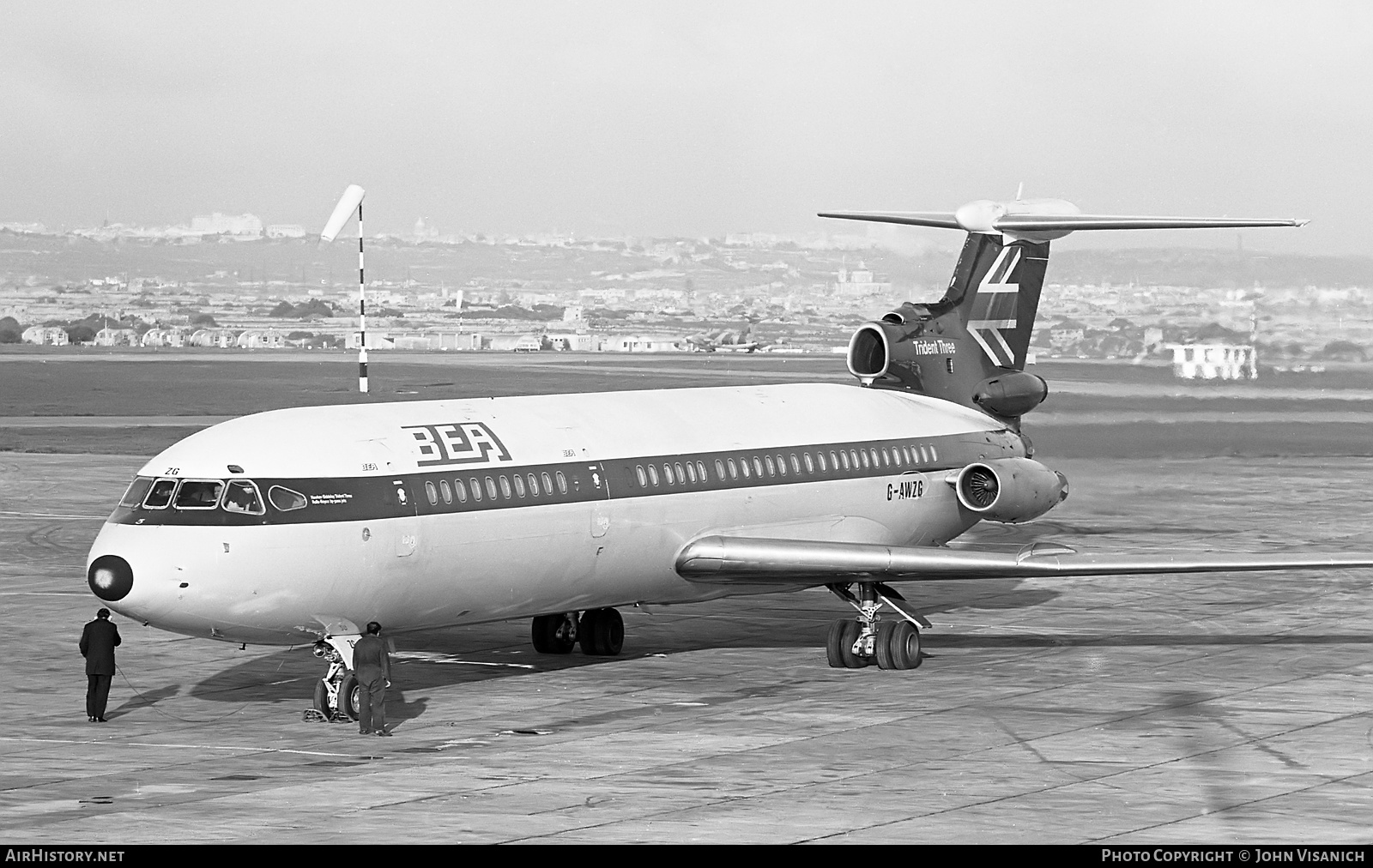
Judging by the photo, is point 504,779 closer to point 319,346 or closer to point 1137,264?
point 1137,264

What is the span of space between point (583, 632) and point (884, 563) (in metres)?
4.48

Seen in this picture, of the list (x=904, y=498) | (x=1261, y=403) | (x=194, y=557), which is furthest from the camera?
(x=1261, y=403)

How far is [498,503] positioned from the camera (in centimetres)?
2372

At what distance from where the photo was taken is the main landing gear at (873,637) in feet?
87.0

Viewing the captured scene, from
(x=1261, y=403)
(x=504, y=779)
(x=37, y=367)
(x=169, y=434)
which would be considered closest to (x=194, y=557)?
(x=504, y=779)

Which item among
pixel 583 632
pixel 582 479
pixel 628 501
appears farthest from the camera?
pixel 583 632

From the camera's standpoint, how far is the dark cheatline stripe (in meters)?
22.0

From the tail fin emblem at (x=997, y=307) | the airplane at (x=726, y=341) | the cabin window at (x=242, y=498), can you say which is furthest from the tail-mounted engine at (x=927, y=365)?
the airplane at (x=726, y=341)

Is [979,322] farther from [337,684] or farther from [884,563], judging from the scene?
[337,684]

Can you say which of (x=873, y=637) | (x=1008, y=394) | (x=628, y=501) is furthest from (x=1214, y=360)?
Result: (x=628, y=501)

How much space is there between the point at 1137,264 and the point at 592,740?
125 feet

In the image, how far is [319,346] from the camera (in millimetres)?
159375

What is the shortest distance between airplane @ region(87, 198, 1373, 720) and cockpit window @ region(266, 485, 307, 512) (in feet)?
0.08

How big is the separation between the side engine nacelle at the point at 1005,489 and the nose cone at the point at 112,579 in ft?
44.1
